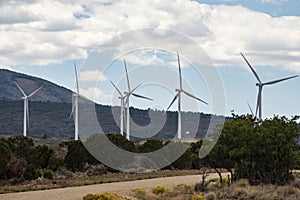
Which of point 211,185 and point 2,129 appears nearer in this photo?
point 211,185

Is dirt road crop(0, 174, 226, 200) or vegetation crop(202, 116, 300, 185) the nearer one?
dirt road crop(0, 174, 226, 200)

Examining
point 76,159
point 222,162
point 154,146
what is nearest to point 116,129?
point 154,146

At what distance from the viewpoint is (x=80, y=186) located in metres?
42.2

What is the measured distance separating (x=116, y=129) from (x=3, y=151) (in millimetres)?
95012

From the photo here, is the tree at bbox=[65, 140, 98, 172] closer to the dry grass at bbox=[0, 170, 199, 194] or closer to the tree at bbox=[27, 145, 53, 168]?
the tree at bbox=[27, 145, 53, 168]

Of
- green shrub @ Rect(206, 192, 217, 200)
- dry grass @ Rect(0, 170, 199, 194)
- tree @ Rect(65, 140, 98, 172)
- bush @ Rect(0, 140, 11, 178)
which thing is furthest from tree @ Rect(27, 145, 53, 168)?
green shrub @ Rect(206, 192, 217, 200)

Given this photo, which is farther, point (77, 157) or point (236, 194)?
point (77, 157)

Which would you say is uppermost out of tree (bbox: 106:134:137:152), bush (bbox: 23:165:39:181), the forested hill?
the forested hill

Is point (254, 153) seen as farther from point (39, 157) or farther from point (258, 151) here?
point (39, 157)

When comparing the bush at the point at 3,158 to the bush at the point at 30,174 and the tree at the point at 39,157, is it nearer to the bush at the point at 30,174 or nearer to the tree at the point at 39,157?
the bush at the point at 30,174

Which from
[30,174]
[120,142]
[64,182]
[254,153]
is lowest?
[64,182]

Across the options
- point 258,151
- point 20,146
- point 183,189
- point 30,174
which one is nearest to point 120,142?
point 20,146

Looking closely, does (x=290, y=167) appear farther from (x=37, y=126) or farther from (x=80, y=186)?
(x=37, y=126)

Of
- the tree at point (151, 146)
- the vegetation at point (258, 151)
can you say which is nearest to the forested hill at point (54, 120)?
the tree at point (151, 146)
